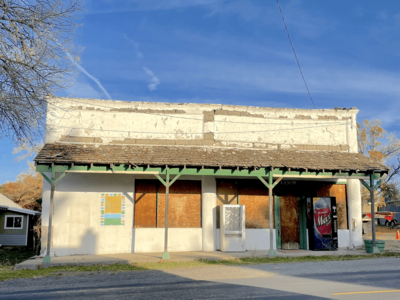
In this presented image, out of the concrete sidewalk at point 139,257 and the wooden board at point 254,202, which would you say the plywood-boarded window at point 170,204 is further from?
the wooden board at point 254,202

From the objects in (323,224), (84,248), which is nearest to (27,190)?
(84,248)

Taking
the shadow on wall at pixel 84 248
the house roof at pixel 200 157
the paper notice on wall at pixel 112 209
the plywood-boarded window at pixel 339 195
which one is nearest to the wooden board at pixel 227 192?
the house roof at pixel 200 157

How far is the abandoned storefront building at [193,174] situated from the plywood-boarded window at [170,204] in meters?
0.04

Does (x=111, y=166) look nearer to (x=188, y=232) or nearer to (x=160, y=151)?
(x=160, y=151)

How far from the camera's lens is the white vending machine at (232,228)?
14430mm

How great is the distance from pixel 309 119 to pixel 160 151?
7.38 meters

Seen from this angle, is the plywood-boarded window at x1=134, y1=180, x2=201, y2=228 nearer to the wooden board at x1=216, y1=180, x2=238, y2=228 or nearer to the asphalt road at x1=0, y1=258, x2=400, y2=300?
the wooden board at x1=216, y1=180, x2=238, y2=228

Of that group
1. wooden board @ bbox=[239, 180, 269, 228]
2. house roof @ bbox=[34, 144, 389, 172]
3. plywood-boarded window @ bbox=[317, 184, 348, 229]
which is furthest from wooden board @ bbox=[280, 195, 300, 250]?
house roof @ bbox=[34, 144, 389, 172]

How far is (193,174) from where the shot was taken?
13453mm

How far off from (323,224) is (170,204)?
259 inches

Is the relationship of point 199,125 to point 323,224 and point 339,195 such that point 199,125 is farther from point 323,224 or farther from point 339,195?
point 339,195

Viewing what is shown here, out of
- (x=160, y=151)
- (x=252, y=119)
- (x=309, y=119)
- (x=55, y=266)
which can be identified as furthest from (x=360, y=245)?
(x=55, y=266)

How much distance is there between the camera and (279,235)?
15680mm

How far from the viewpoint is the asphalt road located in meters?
7.07
